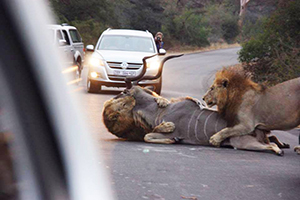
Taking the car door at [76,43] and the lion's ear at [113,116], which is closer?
the lion's ear at [113,116]

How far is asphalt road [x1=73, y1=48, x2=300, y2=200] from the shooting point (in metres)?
4.79

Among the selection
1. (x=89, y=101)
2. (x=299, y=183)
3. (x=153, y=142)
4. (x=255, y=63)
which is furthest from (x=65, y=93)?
(x=255, y=63)

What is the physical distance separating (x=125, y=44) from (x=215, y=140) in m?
11.6

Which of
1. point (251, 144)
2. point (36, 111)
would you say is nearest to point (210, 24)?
point (251, 144)

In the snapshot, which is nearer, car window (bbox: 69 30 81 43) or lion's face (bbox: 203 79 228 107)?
lion's face (bbox: 203 79 228 107)

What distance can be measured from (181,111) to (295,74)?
1000 centimetres

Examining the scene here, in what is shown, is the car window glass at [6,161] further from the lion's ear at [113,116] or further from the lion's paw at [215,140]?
the lion's ear at [113,116]

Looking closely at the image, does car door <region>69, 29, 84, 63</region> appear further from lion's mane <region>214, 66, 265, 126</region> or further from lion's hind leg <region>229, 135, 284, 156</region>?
lion's hind leg <region>229, 135, 284, 156</region>

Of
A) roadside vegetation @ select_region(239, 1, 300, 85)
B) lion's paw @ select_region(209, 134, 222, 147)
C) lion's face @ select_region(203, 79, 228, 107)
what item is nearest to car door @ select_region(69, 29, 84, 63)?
roadside vegetation @ select_region(239, 1, 300, 85)

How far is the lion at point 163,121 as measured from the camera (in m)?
7.76

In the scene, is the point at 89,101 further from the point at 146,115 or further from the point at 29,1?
the point at 29,1

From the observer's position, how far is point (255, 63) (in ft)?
75.0

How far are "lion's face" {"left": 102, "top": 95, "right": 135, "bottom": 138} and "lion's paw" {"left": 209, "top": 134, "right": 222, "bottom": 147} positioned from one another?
124 cm

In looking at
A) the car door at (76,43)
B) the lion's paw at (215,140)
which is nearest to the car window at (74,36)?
the car door at (76,43)
